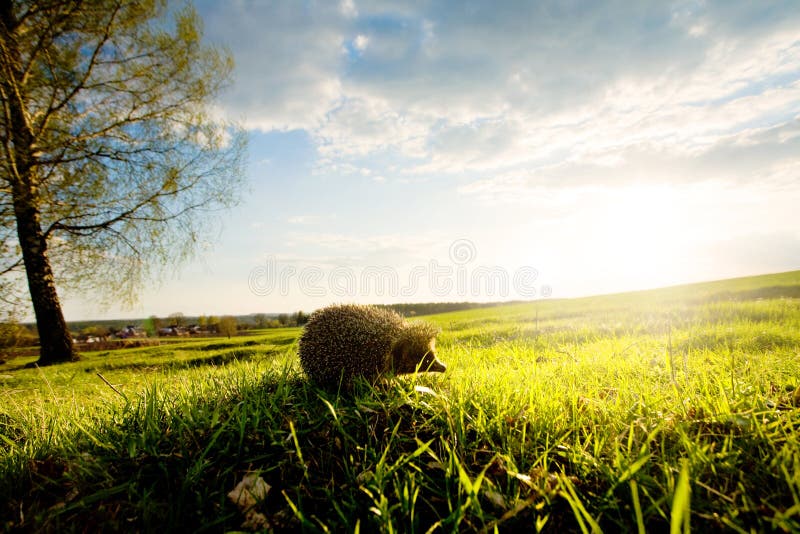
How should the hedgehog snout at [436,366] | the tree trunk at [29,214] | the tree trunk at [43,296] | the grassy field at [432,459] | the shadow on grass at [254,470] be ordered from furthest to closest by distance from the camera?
the tree trunk at [43,296]
the tree trunk at [29,214]
the hedgehog snout at [436,366]
the shadow on grass at [254,470]
the grassy field at [432,459]

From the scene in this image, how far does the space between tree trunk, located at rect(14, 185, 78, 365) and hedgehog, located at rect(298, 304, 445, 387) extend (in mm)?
13751

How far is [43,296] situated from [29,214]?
3.23 metres

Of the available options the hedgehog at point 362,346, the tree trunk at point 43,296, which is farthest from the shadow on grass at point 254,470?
the tree trunk at point 43,296

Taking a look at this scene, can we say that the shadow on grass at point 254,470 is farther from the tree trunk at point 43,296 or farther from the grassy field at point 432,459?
the tree trunk at point 43,296

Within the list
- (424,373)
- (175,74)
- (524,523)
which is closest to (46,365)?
(175,74)

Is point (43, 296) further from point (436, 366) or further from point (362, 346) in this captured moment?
point (436, 366)

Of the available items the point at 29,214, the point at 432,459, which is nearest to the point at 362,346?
the point at 432,459

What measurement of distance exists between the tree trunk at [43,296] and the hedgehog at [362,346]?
45.1 feet

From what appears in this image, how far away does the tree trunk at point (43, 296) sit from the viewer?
13164 millimetres

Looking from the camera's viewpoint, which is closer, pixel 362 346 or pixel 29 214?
pixel 362 346

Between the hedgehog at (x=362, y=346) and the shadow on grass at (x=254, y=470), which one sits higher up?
the hedgehog at (x=362, y=346)

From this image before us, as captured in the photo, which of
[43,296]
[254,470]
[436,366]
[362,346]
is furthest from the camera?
[43,296]

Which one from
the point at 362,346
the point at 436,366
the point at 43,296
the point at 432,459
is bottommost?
the point at 432,459

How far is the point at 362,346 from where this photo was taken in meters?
4.08
